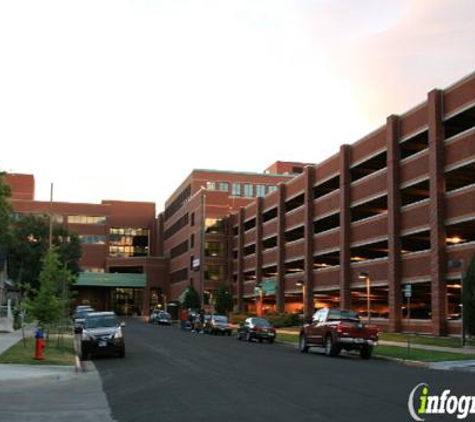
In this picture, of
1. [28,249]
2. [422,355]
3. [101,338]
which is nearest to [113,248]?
[28,249]

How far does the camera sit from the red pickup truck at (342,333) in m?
29.1

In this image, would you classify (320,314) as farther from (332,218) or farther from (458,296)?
(332,218)

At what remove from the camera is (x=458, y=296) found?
153ft

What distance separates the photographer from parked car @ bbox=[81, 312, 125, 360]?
27.2m

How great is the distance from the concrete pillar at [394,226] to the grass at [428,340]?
2019 millimetres

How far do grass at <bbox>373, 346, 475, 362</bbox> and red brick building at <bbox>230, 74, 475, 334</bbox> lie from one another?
10.5 m

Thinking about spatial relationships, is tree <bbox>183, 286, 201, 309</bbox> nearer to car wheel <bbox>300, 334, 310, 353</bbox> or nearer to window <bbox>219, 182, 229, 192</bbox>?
window <bbox>219, 182, 229, 192</bbox>

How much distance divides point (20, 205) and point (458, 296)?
105m

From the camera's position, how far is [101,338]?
89.6 feet

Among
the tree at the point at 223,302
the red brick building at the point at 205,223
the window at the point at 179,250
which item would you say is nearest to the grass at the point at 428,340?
the tree at the point at 223,302

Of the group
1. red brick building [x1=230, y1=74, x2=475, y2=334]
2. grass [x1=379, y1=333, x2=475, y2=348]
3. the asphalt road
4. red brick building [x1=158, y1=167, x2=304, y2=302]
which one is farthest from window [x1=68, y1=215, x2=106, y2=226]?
the asphalt road

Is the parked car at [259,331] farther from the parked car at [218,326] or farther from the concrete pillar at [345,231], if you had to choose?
the concrete pillar at [345,231]

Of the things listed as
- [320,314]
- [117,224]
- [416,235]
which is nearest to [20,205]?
[117,224]

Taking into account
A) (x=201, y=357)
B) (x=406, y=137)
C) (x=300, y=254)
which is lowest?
(x=201, y=357)
